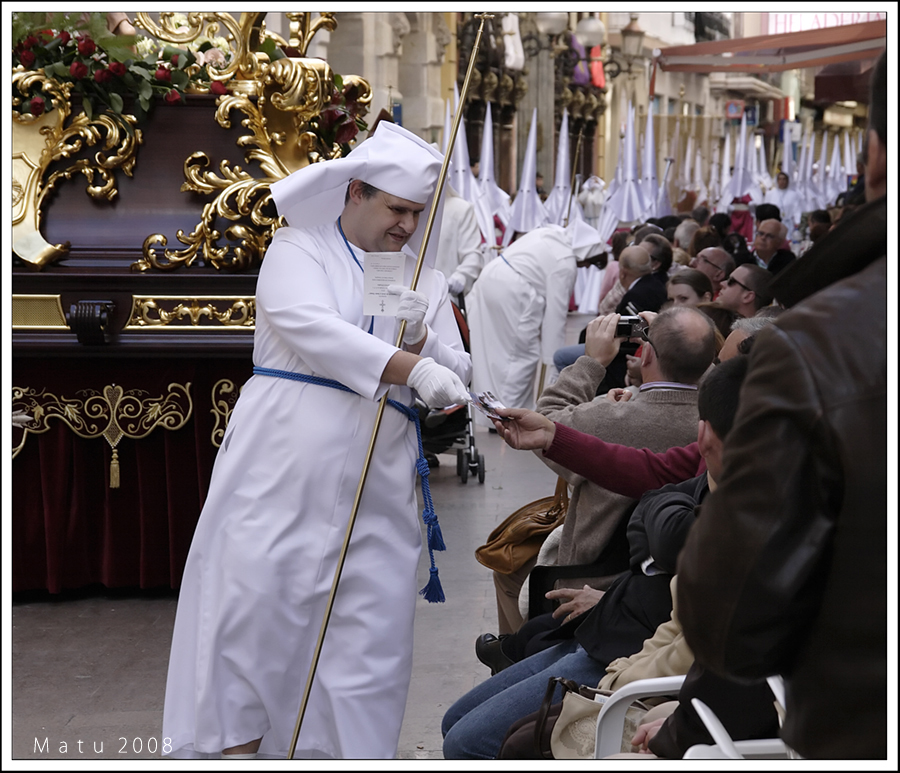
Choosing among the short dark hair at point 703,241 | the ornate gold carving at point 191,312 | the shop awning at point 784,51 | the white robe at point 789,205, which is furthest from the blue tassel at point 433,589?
the white robe at point 789,205

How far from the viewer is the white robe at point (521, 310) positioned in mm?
9484

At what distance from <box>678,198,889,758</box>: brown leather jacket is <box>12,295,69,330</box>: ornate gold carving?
160 inches

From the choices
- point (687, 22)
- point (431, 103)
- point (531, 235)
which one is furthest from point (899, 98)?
point (687, 22)

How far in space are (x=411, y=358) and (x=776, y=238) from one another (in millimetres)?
8184

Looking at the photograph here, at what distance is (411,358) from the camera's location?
3.15m

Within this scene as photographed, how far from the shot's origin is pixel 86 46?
5289 mm

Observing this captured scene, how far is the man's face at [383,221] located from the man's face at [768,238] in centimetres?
766

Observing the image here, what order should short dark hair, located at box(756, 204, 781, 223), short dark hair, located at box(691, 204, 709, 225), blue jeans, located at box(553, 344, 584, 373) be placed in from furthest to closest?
short dark hair, located at box(691, 204, 709, 225) < short dark hair, located at box(756, 204, 781, 223) < blue jeans, located at box(553, 344, 584, 373)

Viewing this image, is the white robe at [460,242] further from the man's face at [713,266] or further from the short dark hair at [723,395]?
the short dark hair at [723,395]

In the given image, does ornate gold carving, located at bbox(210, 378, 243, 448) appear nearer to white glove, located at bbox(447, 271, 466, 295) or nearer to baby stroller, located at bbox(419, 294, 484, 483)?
baby stroller, located at bbox(419, 294, 484, 483)

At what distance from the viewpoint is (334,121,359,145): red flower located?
18.7ft

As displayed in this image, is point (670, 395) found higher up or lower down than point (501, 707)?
higher up

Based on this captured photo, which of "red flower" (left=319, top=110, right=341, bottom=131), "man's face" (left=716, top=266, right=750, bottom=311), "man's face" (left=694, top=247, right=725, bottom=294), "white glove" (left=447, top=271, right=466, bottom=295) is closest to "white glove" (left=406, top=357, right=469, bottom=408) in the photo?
"red flower" (left=319, top=110, right=341, bottom=131)

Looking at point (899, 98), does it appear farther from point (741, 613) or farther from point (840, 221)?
point (741, 613)
